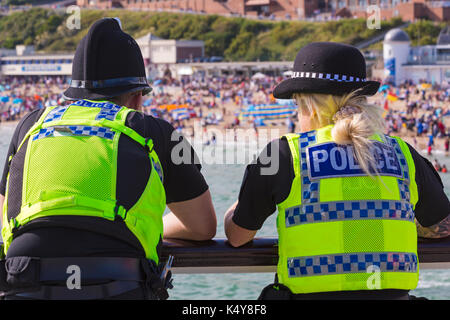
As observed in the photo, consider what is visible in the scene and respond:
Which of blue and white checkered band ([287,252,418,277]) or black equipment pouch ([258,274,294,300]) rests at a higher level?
blue and white checkered band ([287,252,418,277])

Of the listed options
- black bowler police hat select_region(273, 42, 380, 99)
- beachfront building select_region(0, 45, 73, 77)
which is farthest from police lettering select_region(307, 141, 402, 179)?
beachfront building select_region(0, 45, 73, 77)

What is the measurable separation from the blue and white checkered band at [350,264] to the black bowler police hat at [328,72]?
17.1 inches

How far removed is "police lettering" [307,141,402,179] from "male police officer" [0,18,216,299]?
1.07 ft

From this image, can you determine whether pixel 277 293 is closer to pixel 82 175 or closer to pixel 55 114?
pixel 82 175

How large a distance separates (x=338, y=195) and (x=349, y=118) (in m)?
0.20

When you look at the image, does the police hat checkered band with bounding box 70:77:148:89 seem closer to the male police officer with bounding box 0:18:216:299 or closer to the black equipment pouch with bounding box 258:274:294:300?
the male police officer with bounding box 0:18:216:299

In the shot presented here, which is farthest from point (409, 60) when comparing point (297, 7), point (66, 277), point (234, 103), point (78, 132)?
point (66, 277)

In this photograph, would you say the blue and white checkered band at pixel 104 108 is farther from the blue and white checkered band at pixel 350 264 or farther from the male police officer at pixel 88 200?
the blue and white checkered band at pixel 350 264

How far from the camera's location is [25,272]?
1553 mm

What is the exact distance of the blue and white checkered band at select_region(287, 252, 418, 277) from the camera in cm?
171

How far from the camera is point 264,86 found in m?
48.2

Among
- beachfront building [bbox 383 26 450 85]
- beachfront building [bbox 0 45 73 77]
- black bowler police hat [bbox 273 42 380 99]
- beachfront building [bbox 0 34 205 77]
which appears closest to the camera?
black bowler police hat [bbox 273 42 380 99]

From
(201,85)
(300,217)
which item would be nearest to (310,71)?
(300,217)

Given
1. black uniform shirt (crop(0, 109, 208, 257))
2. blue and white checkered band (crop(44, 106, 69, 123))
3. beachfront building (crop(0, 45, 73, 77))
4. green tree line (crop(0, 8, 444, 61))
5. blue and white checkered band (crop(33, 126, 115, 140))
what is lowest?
black uniform shirt (crop(0, 109, 208, 257))
